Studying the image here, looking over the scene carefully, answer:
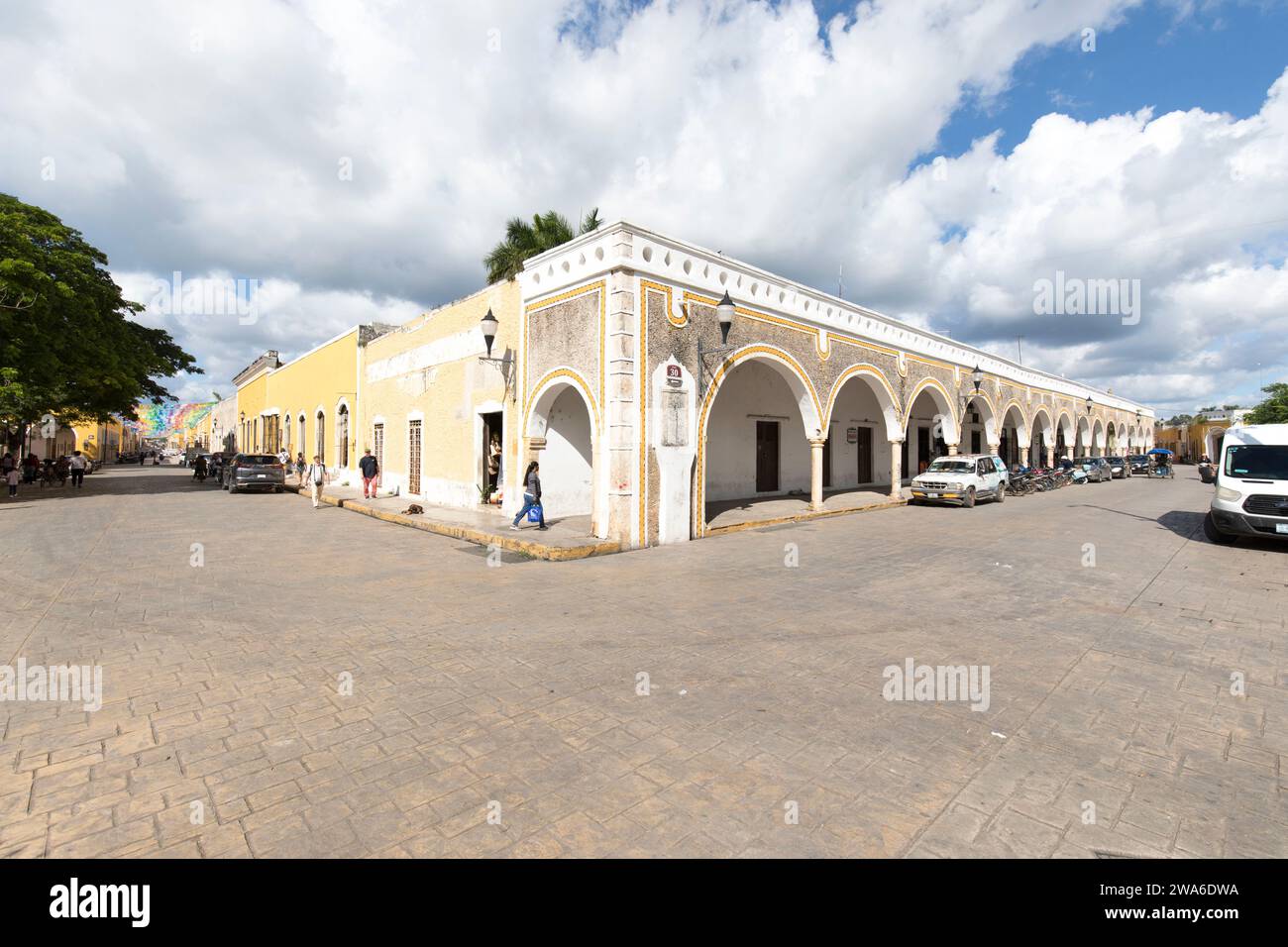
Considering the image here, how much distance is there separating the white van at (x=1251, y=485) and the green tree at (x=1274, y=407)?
59.1m

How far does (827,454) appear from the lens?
21.1m

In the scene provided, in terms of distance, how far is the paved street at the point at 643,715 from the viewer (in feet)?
8.47

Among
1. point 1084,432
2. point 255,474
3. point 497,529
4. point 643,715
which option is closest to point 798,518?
point 497,529

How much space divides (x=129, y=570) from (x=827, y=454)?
1910 centimetres

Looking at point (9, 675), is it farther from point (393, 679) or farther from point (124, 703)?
point (393, 679)

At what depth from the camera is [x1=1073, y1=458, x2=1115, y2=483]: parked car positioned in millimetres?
27047

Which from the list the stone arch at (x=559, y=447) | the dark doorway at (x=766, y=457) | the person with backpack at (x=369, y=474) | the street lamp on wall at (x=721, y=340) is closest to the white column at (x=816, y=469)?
the dark doorway at (x=766, y=457)

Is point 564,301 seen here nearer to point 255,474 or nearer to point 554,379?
point 554,379

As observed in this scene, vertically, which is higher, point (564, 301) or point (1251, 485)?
point (564, 301)

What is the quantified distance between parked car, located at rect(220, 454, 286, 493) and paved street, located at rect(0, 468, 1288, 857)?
14628 millimetres

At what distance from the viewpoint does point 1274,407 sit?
54.2 meters

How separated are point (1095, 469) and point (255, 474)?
36.4m

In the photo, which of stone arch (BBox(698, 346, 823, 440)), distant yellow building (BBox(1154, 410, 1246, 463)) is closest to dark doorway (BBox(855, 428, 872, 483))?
stone arch (BBox(698, 346, 823, 440))

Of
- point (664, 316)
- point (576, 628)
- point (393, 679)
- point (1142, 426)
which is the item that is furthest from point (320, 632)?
point (1142, 426)
